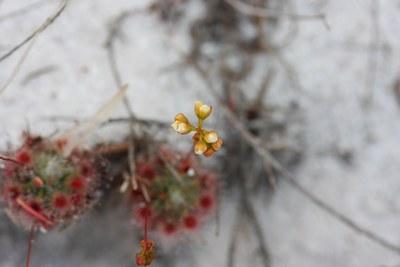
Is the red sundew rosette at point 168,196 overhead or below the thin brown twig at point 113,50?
below

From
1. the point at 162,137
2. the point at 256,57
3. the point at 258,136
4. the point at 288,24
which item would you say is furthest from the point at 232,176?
the point at 288,24

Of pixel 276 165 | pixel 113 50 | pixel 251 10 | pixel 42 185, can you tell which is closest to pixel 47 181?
pixel 42 185

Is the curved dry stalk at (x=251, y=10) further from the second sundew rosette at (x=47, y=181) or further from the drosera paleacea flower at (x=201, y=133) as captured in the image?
the drosera paleacea flower at (x=201, y=133)

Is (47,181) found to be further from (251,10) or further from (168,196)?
(251,10)

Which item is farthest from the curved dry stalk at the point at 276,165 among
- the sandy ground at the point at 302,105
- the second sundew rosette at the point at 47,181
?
the second sundew rosette at the point at 47,181

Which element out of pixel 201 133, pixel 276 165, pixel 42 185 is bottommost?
pixel 276 165

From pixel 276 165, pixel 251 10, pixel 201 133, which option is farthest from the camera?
pixel 251 10

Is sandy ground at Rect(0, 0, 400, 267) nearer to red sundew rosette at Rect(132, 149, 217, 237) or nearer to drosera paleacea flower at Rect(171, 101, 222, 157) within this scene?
red sundew rosette at Rect(132, 149, 217, 237)
